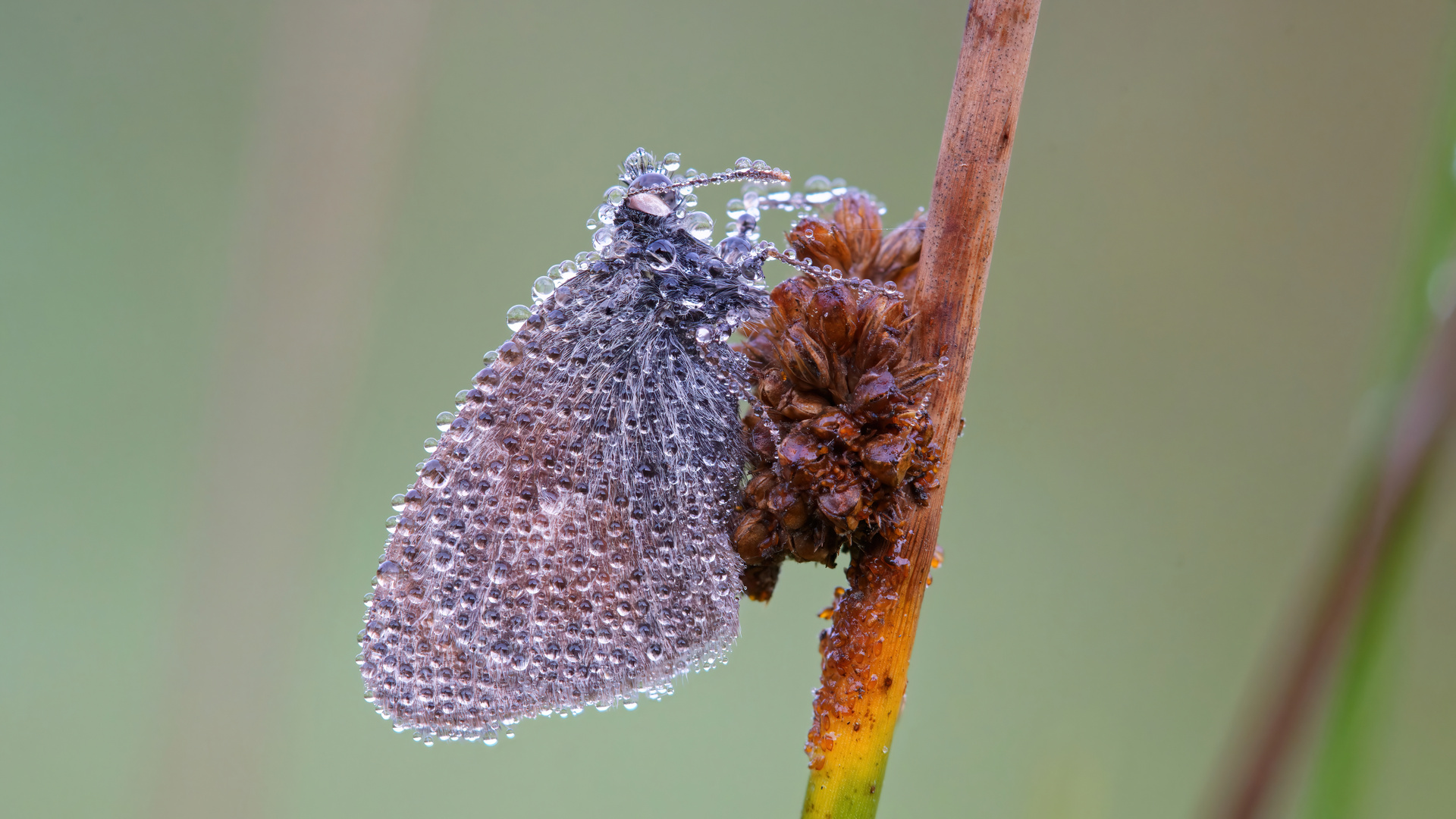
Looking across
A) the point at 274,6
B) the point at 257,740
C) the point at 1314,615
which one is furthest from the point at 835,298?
the point at 274,6

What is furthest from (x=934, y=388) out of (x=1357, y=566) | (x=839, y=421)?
(x=1357, y=566)

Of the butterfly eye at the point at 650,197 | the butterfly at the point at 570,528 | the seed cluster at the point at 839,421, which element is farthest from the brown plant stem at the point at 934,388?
the butterfly eye at the point at 650,197

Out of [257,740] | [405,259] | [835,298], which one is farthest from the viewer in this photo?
[405,259]

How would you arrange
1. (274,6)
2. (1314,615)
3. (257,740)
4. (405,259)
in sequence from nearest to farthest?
1. (1314,615)
2. (257,740)
3. (274,6)
4. (405,259)

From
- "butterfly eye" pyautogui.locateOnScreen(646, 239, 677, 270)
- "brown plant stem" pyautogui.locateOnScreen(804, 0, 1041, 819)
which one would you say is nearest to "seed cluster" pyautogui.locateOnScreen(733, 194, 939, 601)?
"brown plant stem" pyautogui.locateOnScreen(804, 0, 1041, 819)

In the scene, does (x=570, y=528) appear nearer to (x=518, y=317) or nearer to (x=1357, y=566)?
(x=518, y=317)

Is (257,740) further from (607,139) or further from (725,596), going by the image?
(607,139)
